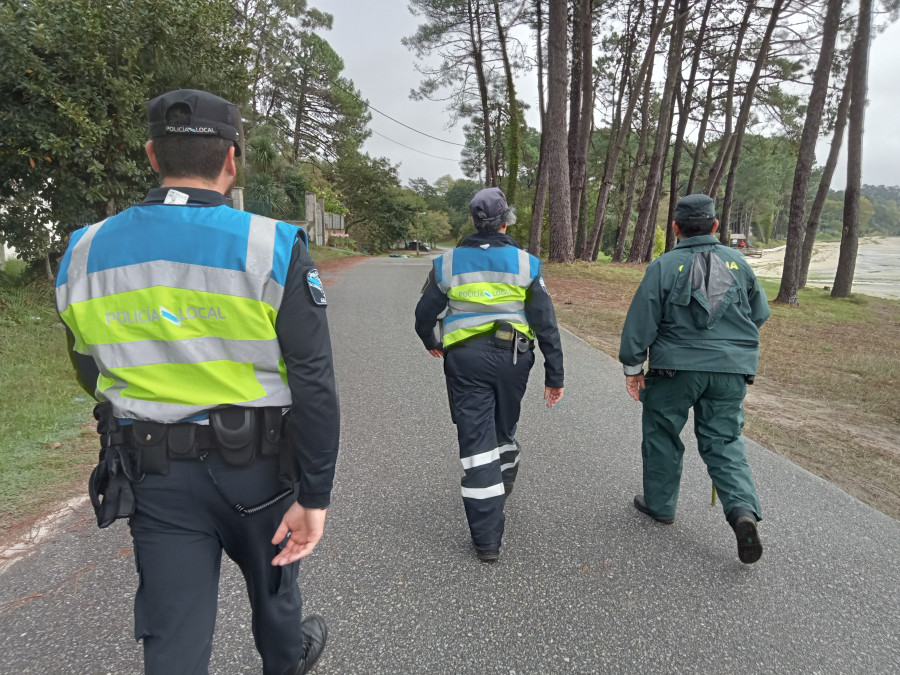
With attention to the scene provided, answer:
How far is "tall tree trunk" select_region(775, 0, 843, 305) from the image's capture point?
520 inches

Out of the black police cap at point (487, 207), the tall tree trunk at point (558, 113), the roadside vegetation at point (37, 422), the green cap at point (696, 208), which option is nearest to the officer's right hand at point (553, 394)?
the black police cap at point (487, 207)

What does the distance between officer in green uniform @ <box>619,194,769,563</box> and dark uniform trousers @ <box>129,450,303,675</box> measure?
2.29 meters

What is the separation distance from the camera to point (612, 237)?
157 feet

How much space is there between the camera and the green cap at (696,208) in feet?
9.86

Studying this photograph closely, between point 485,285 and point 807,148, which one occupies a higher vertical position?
point 807,148

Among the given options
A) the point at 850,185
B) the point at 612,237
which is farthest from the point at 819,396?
the point at 612,237

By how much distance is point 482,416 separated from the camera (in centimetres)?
286

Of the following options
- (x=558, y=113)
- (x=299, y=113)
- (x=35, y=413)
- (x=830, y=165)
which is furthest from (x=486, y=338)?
(x=299, y=113)

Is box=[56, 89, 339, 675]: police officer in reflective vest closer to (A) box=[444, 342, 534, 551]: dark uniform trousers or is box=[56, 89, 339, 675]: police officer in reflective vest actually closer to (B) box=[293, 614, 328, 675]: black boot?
(B) box=[293, 614, 328, 675]: black boot

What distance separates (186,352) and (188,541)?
516 millimetres

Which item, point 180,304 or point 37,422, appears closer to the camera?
point 180,304

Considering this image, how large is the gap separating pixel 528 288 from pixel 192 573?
2.09m

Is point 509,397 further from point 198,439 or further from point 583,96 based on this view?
point 583,96

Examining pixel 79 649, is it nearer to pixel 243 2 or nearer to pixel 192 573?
pixel 192 573
